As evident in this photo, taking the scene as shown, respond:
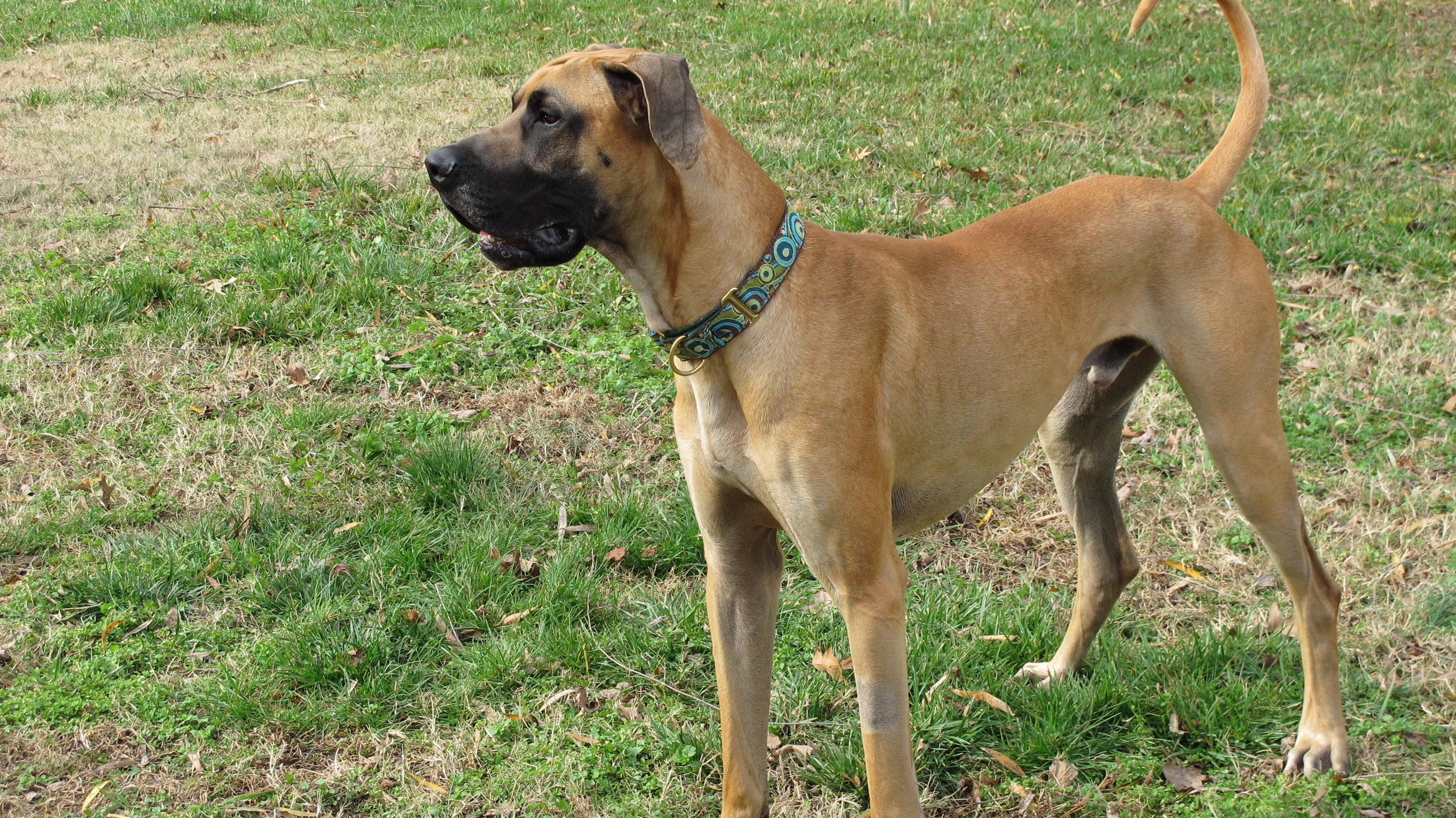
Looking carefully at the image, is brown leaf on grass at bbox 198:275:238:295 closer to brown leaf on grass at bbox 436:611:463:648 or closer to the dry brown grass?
the dry brown grass

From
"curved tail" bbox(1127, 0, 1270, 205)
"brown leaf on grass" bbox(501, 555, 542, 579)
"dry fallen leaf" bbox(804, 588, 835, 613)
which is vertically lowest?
"dry fallen leaf" bbox(804, 588, 835, 613)

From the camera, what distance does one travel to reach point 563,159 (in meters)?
2.55

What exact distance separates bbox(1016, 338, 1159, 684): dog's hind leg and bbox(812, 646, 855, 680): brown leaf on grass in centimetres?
58

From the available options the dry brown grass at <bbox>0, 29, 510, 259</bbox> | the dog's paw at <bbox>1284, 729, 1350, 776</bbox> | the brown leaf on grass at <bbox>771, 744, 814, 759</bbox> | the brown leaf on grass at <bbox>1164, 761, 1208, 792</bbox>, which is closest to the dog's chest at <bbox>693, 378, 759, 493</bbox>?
the brown leaf on grass at <bbox>771, 744, 814, 759</bbox>

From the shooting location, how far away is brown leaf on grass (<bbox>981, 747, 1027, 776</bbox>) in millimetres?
3316

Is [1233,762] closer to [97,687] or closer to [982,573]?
[982,573]

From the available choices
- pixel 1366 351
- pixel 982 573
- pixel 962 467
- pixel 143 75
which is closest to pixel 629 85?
pixel 962 467

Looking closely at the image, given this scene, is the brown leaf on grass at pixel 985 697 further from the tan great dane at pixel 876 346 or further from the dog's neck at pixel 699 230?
the dog's neck at pixel 699 230

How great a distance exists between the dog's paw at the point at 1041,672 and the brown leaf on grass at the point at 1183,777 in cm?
44

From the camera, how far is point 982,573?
4258 mm

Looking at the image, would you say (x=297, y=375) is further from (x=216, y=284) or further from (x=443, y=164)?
(x=443, y=164)

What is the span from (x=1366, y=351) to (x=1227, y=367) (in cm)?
280

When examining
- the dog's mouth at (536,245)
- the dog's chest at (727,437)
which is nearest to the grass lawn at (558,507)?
the dog's chest at (727,437)

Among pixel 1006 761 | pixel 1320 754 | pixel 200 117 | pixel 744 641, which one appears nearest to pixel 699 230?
pixel 744 641
